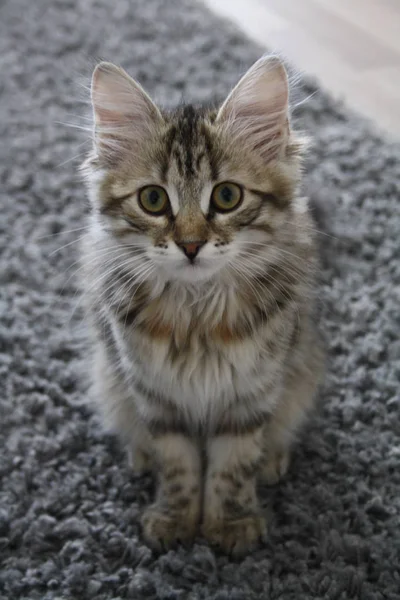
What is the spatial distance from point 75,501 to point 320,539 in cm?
48

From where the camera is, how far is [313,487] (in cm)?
144

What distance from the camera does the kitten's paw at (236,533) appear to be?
1.34 m

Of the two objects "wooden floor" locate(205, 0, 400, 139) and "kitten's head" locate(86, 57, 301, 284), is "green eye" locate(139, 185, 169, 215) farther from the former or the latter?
"wooden floor" locate(205, 0, 400, 139)

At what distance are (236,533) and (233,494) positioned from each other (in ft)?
0.23

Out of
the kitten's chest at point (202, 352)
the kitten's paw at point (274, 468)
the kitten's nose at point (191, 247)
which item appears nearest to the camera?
the kitten's nose at point (191, 247)

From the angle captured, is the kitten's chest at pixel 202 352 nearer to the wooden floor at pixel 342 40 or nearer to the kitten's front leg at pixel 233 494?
the kitten's front leg at pixel 233 494

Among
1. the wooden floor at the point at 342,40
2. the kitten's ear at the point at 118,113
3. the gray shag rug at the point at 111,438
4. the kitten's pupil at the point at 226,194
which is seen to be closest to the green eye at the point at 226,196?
the kitten's pupil at the point at 226,194

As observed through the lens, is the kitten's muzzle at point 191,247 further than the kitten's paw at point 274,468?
No

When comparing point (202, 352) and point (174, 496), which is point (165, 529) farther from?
point (202, 352)

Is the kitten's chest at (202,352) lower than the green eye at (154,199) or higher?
lower

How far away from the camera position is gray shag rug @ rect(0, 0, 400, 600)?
50.8 inches

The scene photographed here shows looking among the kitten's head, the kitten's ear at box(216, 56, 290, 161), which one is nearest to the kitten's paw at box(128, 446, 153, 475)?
the kitten's head

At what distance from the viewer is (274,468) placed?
146cm

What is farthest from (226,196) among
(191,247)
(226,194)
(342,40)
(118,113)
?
(342,40)
